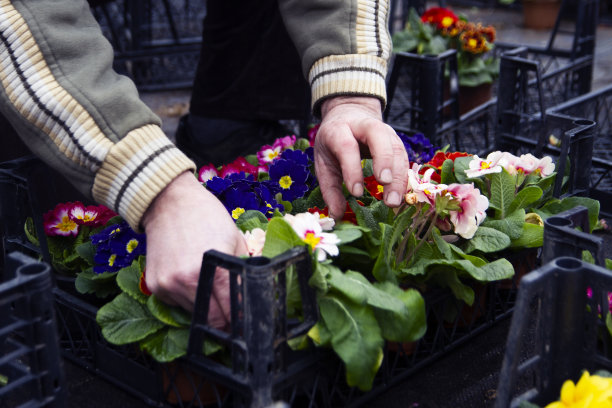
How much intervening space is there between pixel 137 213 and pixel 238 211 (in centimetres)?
25

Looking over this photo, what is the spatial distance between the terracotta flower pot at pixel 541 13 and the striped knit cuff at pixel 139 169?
5.27m

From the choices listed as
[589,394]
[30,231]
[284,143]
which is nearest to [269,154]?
[284,143]

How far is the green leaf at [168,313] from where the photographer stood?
975mm

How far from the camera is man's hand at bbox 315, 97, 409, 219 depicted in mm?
1076

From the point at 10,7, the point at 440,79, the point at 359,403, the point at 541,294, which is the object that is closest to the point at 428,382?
the point at 359,403

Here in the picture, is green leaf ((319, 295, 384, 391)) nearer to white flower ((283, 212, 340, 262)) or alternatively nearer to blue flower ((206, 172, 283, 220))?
white flower ((283, 212, 340, 262))

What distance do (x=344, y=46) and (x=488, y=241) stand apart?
0.43m

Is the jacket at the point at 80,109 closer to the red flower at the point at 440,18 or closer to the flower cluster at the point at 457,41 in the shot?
the flower cluster at the point at 457,41

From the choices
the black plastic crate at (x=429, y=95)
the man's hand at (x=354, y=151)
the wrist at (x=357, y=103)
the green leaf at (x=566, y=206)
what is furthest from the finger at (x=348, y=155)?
the black plastic crate at (x=429, y=95)

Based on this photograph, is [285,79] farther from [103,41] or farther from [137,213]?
[137,213]

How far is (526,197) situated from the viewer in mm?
1278

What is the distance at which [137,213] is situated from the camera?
999 mm

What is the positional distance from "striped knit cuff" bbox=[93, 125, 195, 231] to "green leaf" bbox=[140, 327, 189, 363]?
0.16 metres

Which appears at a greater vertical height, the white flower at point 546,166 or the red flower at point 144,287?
the white flower at point 546,166
